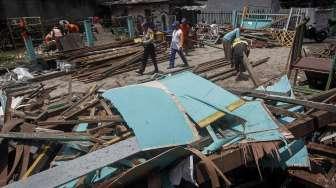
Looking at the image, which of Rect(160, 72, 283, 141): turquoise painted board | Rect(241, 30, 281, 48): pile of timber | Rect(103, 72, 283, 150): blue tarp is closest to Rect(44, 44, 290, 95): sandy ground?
Rect(241, 30, 281, 48): pile of timber

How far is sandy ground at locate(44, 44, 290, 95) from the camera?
11.1 metres

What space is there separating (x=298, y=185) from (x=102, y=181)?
2.93 metres

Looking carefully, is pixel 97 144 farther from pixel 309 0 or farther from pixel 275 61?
pixel 309 0

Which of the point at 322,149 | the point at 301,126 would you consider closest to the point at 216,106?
the point at 301,126

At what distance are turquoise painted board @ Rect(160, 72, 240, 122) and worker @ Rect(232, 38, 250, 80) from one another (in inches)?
210

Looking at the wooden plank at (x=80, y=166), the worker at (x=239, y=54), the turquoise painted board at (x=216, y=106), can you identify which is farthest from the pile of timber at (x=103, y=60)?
the wooden plank at (x=80, y=166)

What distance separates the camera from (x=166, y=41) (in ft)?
58.6

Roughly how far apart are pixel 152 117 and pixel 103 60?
34.8 feet

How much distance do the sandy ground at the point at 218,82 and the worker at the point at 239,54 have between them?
15.0 inches

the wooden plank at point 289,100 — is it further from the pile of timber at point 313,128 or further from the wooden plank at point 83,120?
the wooden plank at point 83,120

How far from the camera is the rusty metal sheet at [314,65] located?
809 cm

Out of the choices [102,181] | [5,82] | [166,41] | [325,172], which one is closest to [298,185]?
[325,172]

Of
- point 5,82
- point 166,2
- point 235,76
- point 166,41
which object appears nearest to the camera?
point 235,76

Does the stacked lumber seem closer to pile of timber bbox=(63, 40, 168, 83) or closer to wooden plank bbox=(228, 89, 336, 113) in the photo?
wooden plank bbox=(228, 89, 336, 113)
